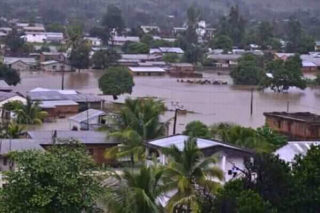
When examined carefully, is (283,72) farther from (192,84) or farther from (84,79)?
(84,79)

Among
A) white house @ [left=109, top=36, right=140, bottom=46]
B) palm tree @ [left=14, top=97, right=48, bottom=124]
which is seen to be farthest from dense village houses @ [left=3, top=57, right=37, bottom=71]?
palm tree @ [left=14, top=97, right=48, bottom=124]

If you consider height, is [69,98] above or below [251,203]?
above

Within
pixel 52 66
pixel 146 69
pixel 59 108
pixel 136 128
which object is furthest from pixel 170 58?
pixel 136 128

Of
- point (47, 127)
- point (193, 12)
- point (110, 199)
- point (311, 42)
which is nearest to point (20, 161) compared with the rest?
point (110, 199)

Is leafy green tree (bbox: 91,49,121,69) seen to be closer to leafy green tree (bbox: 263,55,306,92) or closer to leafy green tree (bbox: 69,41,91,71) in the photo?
leafy green tree (bbox: 69,41,91,71)

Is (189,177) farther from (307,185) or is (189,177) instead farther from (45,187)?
(45,187)

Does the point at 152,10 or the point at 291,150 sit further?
the point at 152,10

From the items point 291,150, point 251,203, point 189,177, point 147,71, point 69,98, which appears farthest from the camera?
point 147,71
